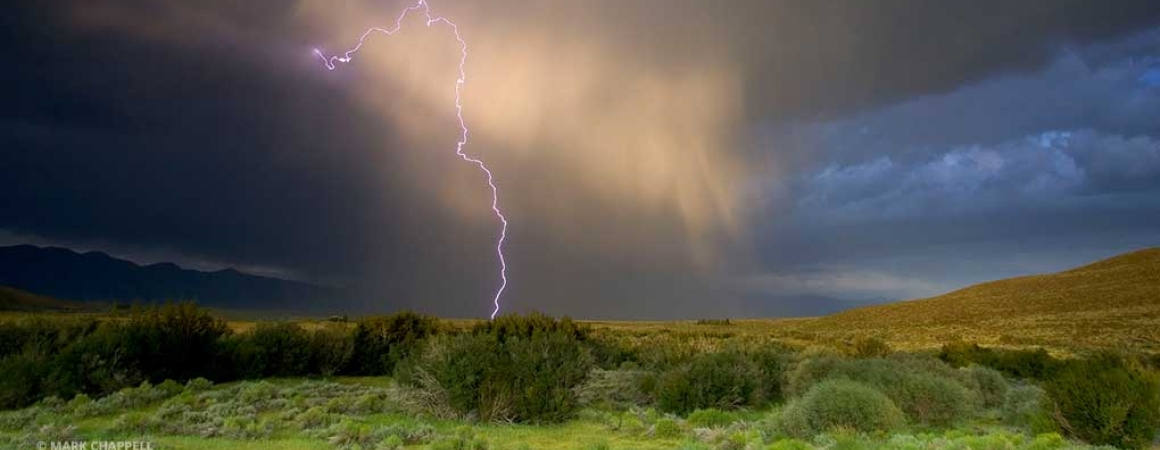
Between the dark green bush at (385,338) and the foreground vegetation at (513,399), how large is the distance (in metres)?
1.59

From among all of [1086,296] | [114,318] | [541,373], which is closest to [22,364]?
[114,318]

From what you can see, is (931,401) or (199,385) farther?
(199,385)

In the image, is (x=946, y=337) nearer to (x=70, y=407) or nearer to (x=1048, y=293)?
(x=1048, y=293)

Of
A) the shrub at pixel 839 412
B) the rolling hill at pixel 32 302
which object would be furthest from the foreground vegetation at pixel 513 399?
the rolling hill at pixel 32 302

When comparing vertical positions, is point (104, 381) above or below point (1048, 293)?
below

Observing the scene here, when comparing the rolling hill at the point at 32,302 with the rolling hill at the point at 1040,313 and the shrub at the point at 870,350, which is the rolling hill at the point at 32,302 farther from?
the rolling hill at the point at 1040,313

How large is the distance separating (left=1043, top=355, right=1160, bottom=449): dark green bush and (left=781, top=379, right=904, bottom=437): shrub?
3226 millimetres

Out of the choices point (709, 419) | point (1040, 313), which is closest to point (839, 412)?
point (709, 419)

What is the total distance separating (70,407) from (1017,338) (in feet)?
182

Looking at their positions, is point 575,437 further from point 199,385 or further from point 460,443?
point 199,385

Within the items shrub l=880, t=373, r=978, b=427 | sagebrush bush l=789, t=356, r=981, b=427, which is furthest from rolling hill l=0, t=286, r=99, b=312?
shrub l=880, t=373, r=978, b=427

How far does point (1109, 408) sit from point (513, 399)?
11.4 metres

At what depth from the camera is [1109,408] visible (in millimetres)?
12828

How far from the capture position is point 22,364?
16344mm
